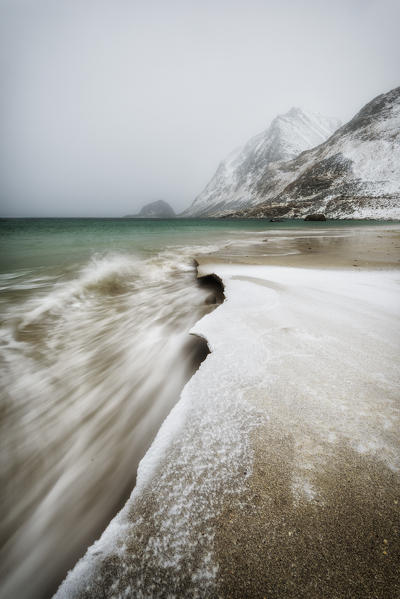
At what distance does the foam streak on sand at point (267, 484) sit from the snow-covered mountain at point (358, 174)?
1993 inches

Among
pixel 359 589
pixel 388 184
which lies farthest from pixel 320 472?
pixel 388 184

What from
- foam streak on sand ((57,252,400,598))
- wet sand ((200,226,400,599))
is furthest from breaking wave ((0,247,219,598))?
wet sand ((200,226,400,599))

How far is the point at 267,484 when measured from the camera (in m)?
1.12

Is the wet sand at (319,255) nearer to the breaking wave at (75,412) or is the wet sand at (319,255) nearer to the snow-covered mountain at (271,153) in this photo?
the breaking wave at (75,412)

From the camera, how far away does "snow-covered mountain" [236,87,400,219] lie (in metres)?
45.6

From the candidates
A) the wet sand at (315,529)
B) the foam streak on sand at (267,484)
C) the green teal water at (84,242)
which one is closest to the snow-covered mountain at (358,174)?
the green teal water at (84,242)

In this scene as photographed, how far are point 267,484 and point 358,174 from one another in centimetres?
6746

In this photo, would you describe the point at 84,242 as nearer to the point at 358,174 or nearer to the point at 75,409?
the point at 75,409

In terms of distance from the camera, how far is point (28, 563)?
1077mm

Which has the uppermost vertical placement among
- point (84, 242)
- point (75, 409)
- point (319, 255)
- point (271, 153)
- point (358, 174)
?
point (271, 153)

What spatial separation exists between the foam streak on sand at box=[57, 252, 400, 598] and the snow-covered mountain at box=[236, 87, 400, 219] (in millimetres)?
50624

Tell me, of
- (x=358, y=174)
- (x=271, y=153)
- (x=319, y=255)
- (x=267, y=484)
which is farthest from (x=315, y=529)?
(x=271, y=153)

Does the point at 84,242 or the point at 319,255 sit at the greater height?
the point at 84,242

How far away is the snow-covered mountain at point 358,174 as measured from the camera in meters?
45.6
